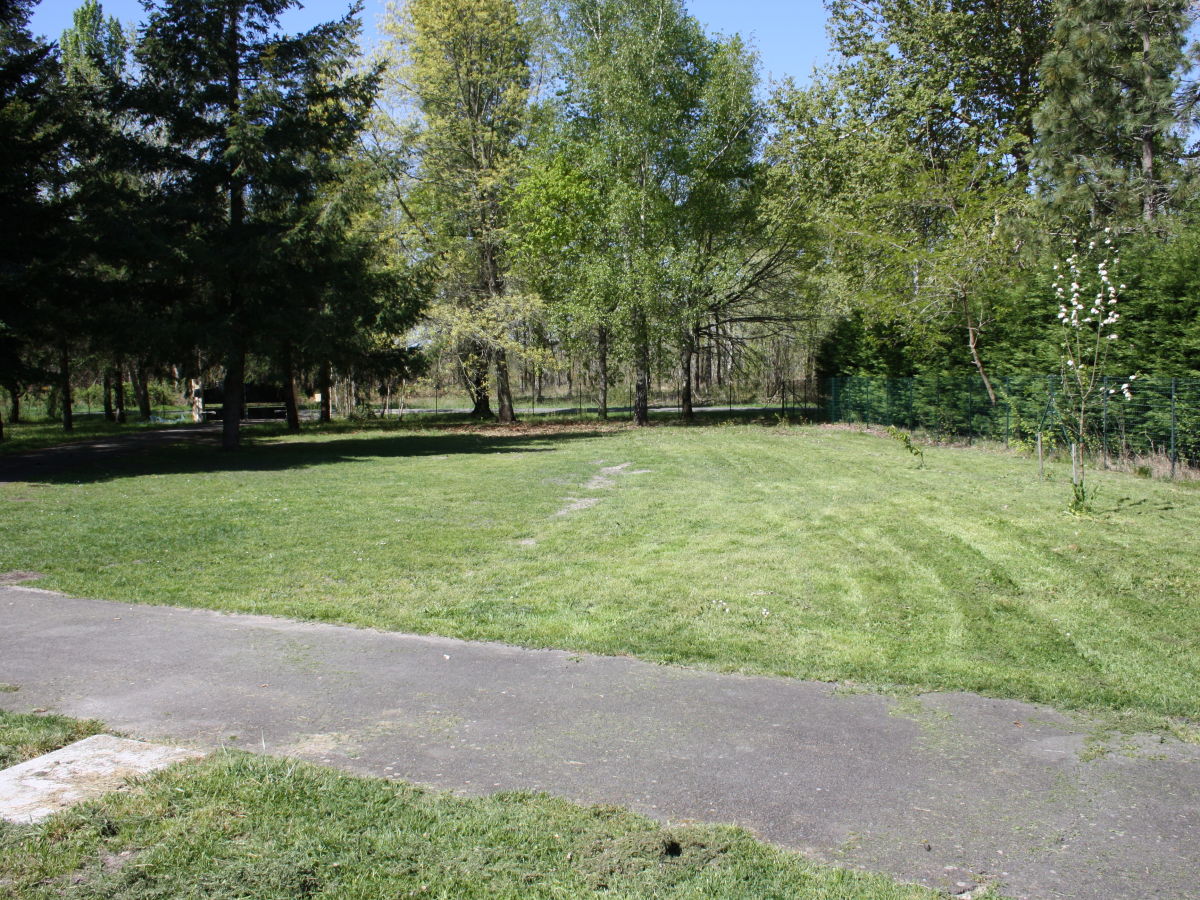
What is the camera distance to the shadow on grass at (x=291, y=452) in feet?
57.5

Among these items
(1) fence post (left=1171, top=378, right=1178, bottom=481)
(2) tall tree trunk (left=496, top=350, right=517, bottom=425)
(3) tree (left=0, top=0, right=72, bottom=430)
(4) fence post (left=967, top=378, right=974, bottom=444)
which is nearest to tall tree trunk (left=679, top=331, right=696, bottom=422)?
(2) tall tree trunk (left=496, top=350, right=517, bottom=425)

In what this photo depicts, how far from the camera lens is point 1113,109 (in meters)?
22.6

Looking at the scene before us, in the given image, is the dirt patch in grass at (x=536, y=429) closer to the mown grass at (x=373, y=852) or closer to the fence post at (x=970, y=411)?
the fence post at (x=970, y=411)

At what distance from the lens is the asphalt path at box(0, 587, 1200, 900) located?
3.28 m

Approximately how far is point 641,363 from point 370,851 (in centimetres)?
2840

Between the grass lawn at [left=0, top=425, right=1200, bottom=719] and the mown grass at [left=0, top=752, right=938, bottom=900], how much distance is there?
234cm

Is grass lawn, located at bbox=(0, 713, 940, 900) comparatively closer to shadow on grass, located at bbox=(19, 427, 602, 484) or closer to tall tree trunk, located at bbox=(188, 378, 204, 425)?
shadow on grass, located at bbox=(19, 427, 602, 484)

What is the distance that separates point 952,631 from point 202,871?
17.2 feet

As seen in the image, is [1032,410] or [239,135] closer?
[1032,410]

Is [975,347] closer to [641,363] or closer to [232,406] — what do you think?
[641,363]

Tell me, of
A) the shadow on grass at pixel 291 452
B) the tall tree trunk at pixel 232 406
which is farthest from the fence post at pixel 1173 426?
the tall tree trunk at pixel 232 406

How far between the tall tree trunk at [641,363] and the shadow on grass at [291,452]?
3253 mm

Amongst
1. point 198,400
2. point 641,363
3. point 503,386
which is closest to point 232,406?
point 503,386

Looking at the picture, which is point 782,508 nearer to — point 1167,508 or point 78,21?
point 1167,508
